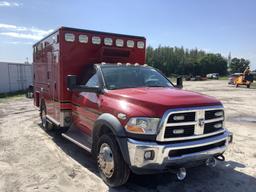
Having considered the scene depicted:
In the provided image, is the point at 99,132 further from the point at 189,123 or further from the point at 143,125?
the point at 189,123

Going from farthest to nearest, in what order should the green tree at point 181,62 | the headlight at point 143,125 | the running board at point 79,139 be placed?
the green tree at point 181,62, the running board at point 79,139, the headlight at point 143,125

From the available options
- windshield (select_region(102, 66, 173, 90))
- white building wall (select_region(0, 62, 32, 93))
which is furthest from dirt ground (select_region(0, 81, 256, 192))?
white building wall (select_region(0, 62, 32, 93))

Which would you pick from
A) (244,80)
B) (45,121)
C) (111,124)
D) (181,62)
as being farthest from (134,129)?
(181,62)

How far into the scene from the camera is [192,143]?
4527 mm

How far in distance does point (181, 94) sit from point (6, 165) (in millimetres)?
3797

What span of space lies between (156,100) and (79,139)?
2.55 meters

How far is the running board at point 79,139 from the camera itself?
5877 mm

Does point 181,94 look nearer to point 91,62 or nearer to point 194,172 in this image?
point 194,172

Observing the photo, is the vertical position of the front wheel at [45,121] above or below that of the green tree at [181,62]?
below

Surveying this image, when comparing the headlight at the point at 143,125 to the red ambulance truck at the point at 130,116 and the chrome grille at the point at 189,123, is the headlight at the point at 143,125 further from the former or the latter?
the chrome grille at the point at 189,123

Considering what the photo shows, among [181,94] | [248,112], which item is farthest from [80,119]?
[248,112]

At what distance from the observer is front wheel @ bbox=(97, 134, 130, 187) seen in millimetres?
4613

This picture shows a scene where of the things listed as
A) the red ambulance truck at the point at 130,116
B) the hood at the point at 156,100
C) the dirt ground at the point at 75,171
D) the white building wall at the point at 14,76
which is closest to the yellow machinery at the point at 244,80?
the white building wall at the point at 14,76

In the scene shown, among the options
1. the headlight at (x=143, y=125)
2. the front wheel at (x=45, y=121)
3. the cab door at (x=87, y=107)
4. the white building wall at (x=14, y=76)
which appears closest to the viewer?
the headlight at (x=143, y=125)
